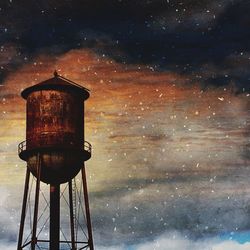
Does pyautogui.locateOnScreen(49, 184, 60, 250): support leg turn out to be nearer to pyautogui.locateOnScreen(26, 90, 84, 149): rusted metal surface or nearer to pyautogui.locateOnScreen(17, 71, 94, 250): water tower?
pyautogui.locateOnScreen(17, 71, 94, 250): water tower

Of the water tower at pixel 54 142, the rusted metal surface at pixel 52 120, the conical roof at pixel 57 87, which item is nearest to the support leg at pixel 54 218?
the water tower at pixel 54 142

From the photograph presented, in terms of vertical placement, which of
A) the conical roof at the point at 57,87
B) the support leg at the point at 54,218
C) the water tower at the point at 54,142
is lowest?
the support leg at the point at 54,218

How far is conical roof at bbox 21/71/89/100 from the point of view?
2745 cm

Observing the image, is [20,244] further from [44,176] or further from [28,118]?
[28,118]

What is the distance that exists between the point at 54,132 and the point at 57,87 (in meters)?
2.21

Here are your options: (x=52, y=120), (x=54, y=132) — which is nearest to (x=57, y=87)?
(x=52, y=120)

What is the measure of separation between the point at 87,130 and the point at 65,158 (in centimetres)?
422

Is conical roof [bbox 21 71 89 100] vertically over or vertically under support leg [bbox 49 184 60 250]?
over

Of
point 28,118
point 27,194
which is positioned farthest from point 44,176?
point 28,118

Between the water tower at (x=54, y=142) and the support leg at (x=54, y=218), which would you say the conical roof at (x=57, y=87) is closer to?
the water tower at (x=54, y=142)

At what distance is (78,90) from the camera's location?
2816cm

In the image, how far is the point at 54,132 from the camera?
2716cm

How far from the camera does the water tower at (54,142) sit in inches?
1062

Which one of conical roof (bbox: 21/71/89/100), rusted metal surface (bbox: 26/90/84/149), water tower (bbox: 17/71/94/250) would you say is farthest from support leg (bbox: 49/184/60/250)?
conical roof (bbox: 21/71/89/100)
